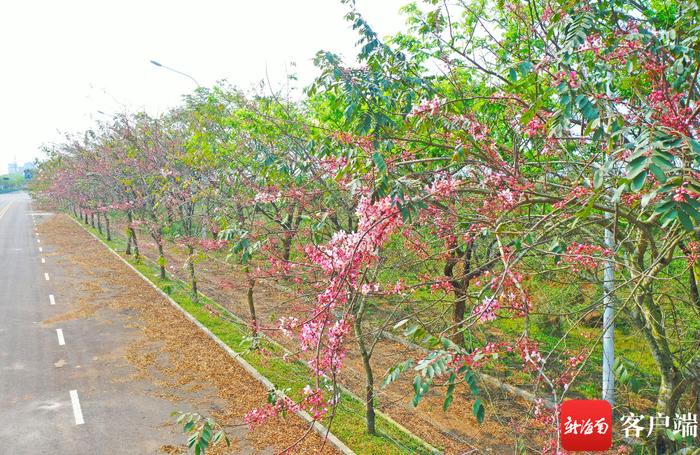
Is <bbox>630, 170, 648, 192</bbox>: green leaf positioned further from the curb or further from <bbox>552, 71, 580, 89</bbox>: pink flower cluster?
the curb

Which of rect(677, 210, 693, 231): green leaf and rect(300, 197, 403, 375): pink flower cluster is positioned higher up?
rect(677, 210, 693, 231): green leaf

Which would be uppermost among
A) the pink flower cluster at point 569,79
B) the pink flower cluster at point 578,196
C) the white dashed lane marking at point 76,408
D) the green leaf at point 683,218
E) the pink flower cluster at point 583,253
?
the pink flower cluster at point 569,79

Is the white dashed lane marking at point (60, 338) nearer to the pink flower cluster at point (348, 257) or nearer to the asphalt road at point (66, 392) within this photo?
the asphalt road at point (66, 392)

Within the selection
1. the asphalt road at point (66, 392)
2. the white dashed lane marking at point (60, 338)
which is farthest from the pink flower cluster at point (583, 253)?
the white dashed lane marking at point (60, 338)

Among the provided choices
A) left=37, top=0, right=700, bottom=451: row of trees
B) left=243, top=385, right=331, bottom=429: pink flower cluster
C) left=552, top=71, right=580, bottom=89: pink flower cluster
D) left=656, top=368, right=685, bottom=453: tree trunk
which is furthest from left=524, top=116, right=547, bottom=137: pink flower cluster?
left=656, top=368, right=685, bottom=453: tree trunk

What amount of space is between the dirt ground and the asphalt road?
1.08 ft

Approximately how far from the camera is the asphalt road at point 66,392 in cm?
720

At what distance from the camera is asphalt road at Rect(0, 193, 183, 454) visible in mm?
7199

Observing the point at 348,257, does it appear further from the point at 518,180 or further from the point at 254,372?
the point at 254,372

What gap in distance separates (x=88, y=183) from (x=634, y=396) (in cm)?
2544

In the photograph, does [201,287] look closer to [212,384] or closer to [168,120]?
[168,120]

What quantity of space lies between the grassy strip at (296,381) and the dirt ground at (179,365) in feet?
1.17

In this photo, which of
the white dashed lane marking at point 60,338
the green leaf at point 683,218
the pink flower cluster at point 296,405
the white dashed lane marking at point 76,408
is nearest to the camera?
the green leaf at point 683,218

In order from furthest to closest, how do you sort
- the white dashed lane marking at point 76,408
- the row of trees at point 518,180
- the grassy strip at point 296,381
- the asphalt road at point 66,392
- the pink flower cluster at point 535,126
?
1. the white dashed lane marking at point 76,408
2. the asphalt road at point 66,392
3. the grassy strip at point 296,381
4. the pink flower cluster at point 535,126
5. the row of trees at point 518,180
